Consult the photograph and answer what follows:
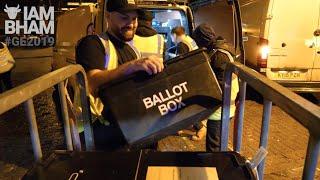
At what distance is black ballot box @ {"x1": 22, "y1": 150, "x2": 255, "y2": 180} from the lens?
1.80 meters

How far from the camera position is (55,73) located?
2072mm

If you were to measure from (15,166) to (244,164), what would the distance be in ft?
11.3

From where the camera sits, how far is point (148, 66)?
2.25 m

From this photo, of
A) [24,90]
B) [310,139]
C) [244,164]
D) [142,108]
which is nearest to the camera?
[310,139]

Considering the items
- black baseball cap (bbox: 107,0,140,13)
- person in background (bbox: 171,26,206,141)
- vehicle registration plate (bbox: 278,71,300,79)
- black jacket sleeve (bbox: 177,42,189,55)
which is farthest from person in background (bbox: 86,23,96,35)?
black baseball cap (bbox: 107,0,140,13)

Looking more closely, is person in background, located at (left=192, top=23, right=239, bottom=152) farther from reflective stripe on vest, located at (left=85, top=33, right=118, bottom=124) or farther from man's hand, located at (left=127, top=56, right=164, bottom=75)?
man's hand, located at (left=127, top=56, right=164, bottom=75)

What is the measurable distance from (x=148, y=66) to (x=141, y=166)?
23.8 inches

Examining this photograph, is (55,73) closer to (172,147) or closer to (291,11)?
(172,147)

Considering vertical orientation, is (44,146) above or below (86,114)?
below

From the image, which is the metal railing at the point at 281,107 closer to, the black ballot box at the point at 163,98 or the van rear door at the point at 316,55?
the black ballot box at the point at 163,98

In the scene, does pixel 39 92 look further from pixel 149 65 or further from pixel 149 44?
pixel 149 44

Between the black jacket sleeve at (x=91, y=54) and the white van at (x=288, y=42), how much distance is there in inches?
199

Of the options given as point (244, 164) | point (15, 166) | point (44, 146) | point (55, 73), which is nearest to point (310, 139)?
point (244, 164)

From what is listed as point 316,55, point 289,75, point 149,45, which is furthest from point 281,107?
point 316,55
